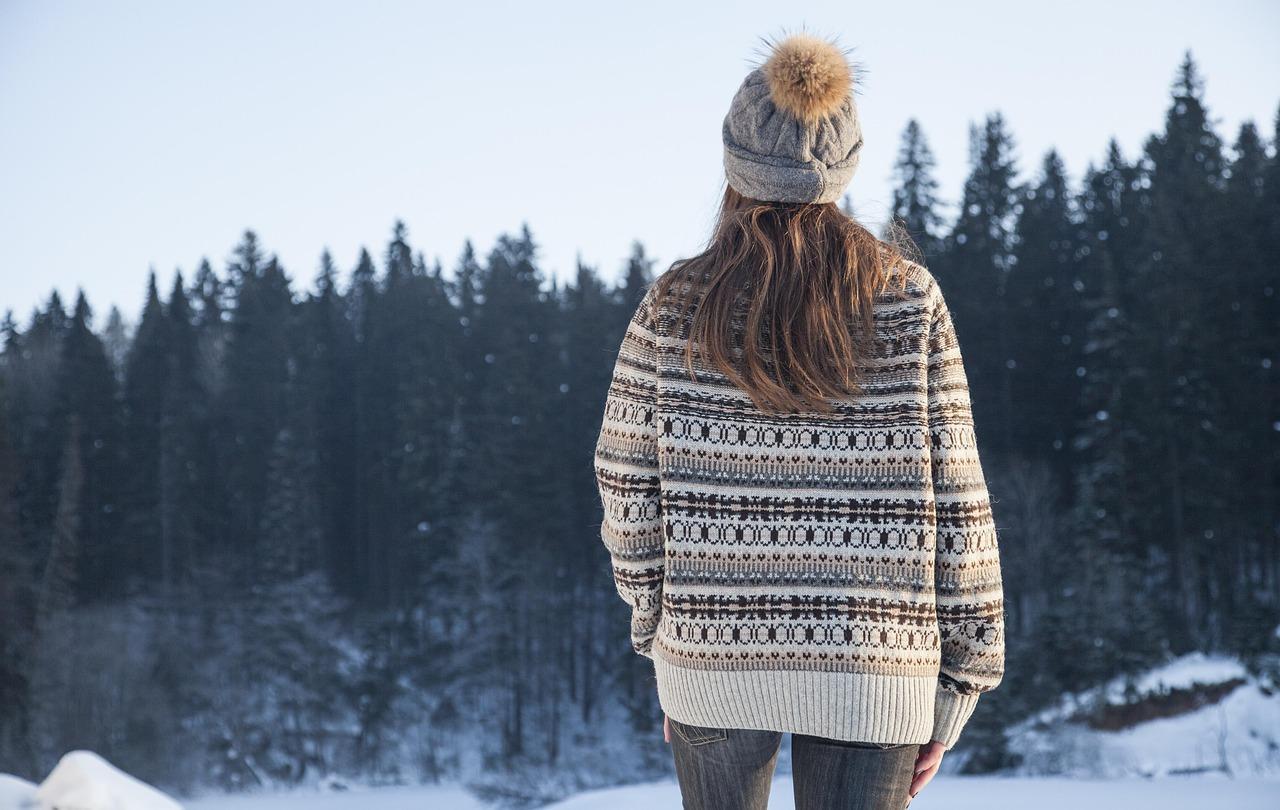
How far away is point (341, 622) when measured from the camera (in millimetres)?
33625

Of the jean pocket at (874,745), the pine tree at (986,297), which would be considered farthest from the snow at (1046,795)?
the pine tree at (986,297)

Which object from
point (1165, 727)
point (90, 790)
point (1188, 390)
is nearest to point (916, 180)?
point (1188, 390)

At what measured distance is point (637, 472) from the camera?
74.9 inches

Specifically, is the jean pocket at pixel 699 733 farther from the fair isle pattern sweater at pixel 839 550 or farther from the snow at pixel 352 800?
the snow at pixel 352 800

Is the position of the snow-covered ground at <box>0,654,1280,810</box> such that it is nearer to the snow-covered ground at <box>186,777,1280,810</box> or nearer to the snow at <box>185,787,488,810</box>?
the snow at <box>185,787,488,810</box>

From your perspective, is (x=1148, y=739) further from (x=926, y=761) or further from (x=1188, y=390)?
(x=926, y=761)

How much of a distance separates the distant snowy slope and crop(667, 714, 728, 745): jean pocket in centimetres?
1875

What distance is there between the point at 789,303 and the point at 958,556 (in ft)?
1.55

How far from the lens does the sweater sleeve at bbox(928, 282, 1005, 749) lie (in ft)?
5.91

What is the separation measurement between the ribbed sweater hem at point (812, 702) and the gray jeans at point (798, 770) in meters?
0.03

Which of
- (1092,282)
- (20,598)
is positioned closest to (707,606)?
(1092,282)

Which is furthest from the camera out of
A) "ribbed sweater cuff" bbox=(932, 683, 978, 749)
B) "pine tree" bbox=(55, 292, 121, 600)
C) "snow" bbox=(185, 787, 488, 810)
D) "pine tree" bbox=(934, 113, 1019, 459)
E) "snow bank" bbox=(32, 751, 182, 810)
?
"pine tree" bbox=(55, 292, 121, 600)

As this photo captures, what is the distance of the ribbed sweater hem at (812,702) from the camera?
1.74m

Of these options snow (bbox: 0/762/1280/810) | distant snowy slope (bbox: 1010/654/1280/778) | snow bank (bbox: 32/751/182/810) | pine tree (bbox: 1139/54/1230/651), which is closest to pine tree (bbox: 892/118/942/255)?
pine tree (bbox: 1139/54/1230/651)
